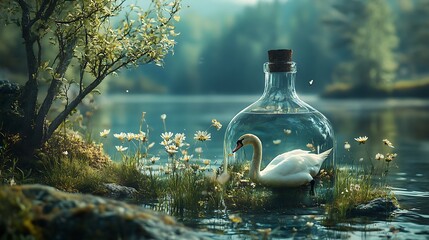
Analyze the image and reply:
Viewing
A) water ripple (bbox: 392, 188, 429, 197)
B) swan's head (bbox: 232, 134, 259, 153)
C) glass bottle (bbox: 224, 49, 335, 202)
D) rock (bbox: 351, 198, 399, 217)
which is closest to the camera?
rock (bbox: 351, 198, 399, 217)

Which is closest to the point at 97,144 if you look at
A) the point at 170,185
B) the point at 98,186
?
the point at 98,186

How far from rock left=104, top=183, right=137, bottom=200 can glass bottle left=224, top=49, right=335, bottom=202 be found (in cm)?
177

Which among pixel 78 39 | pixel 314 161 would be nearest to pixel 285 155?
pixel 314 161

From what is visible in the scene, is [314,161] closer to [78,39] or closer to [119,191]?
[119,191]

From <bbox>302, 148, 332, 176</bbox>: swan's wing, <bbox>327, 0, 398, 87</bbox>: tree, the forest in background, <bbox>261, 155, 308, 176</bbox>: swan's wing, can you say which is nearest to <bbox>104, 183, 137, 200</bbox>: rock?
<bbox>261, 155, 308, 176</bbox>: swan's wing

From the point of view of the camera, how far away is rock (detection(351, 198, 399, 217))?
1112 centimetres

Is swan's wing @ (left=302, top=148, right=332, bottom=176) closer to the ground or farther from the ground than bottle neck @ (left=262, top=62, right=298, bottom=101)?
closer to the ground

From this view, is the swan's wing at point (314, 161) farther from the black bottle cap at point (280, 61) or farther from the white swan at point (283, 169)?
the black bottle cap at point (280, 61)

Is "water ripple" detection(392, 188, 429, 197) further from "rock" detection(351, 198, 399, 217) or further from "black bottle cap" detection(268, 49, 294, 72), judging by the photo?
"black bottle cap" detection(268, 49, 294, 72)

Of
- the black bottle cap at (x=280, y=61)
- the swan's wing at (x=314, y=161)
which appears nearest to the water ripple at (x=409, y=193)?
the swan's wing at (x=314, y=161)

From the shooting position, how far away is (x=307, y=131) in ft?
40.2

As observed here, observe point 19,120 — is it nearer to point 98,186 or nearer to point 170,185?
point 98,186

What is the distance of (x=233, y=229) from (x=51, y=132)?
5.55m

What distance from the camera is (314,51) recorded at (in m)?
122
